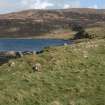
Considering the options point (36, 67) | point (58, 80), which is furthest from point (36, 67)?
point (58, 80)

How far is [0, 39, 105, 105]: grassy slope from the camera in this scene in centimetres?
1975

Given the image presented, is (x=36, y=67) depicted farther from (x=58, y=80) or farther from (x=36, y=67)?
(x=58, y=80)

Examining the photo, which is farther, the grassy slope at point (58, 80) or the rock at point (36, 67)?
the rock at point (36, 67)

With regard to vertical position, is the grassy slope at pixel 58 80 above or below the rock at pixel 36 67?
below

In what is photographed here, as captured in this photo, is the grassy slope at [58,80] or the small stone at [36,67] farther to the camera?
the small stone at [36,67]

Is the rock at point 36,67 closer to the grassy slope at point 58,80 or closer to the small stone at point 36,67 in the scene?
the small stone at point 36,67

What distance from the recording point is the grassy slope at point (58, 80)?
19.8m

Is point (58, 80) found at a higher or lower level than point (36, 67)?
lower

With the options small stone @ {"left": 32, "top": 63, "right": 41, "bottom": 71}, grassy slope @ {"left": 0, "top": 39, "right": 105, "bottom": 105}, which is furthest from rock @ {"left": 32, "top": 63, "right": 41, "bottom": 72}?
grassy slope @ {"left": 0, "top": 39, "right": 105, "bottom": 105}

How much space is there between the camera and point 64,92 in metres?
20.7

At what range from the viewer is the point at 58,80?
22266 millimetres

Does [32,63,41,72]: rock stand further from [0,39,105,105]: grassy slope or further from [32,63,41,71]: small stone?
[0,39,105,105]: grassy slope

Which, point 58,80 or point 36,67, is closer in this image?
point 58,80

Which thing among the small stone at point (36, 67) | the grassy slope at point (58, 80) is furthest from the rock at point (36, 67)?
the grassy slope at point (58, 80)
